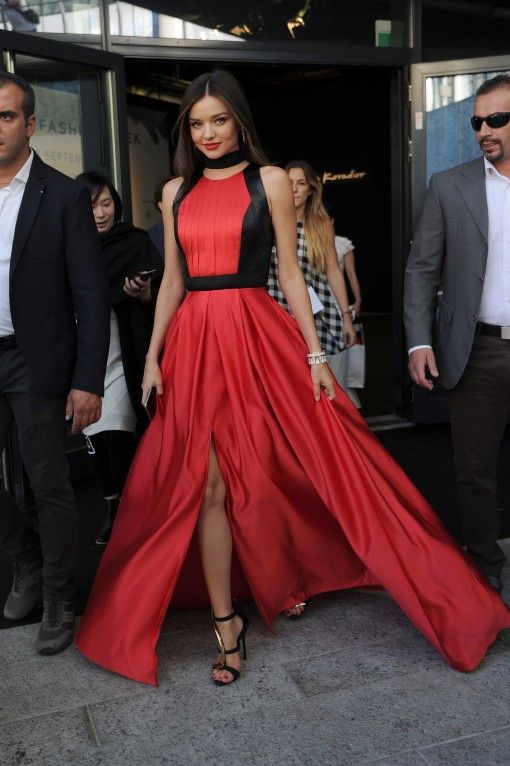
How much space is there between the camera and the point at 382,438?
6441 mm

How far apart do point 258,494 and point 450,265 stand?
3.91 ft

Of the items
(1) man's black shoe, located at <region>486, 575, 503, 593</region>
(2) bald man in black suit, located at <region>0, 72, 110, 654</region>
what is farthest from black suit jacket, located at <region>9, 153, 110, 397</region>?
(1) man's black shoe, located at <region>486, 575, 503, 593</region>

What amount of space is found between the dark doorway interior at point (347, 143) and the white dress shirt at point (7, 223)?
39.3 feet

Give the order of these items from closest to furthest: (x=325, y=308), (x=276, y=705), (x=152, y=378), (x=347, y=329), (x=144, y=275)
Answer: (x=276, y=705)
(x=152, y=378)
(x=144, y=275)
(x=325, y=308)
(x=347, y=329)

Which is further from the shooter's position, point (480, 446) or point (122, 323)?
point (122, 323)

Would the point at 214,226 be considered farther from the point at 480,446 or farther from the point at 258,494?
the point at 480,446

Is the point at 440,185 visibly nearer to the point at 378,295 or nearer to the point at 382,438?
the point at 382,438

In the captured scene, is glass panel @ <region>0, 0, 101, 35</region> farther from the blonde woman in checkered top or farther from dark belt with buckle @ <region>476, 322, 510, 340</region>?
dark belt with buckle @ <region>476, 322, 510, 340</region>

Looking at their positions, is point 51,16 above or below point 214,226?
above

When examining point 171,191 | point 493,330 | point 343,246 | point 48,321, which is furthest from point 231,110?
point 343,246

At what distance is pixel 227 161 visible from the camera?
297 centimetres

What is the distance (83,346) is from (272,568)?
3.26 feet

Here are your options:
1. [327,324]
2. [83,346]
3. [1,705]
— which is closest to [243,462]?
[83,346]

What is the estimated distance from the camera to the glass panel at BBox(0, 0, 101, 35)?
208 inches
